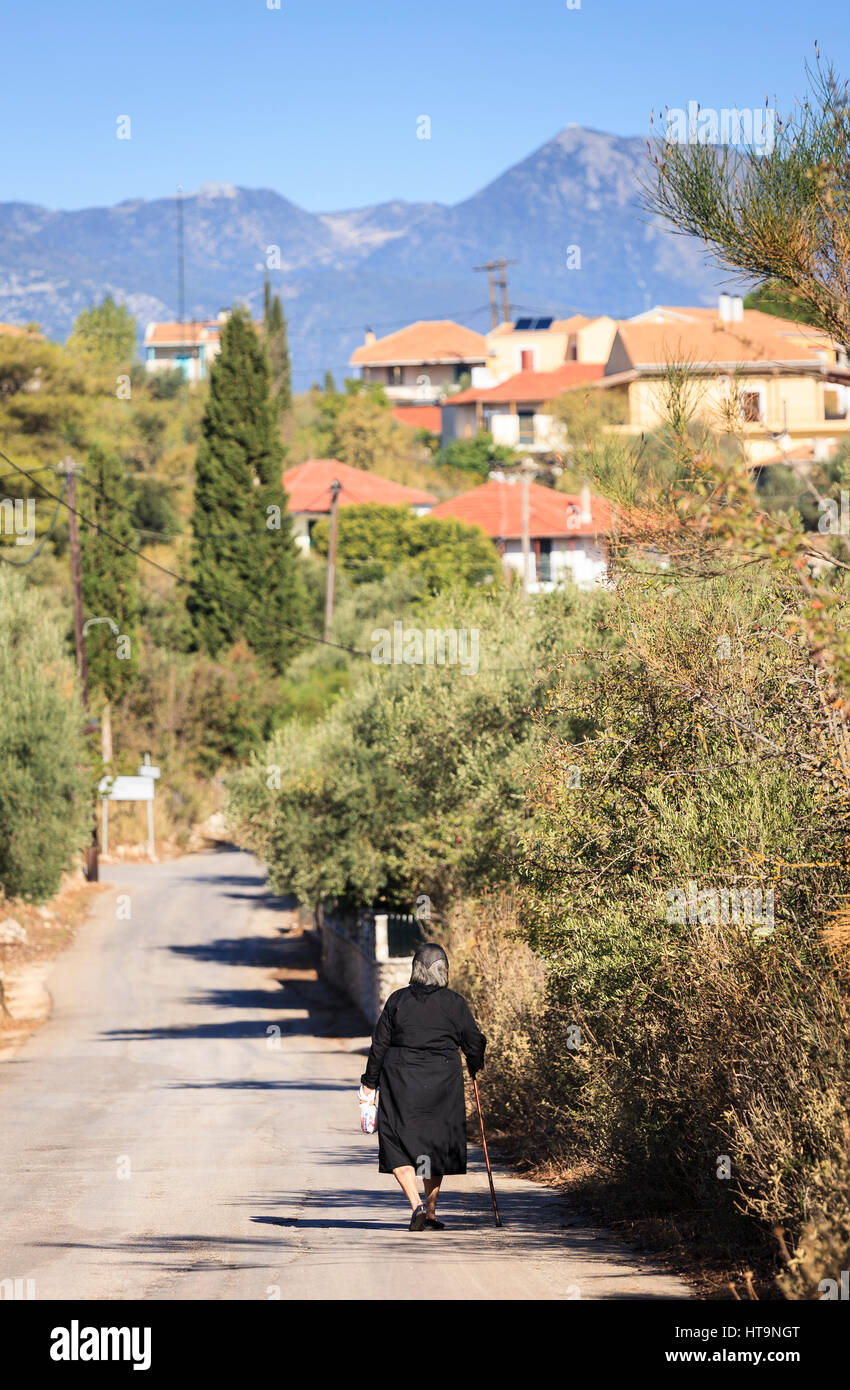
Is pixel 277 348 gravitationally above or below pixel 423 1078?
above

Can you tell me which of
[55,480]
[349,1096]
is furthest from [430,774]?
[55,480]

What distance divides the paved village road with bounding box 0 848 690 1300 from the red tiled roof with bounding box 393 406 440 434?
86.6 m

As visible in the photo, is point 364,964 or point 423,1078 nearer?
point 423,1078

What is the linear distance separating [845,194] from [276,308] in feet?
326

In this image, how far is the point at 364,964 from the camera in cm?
2753

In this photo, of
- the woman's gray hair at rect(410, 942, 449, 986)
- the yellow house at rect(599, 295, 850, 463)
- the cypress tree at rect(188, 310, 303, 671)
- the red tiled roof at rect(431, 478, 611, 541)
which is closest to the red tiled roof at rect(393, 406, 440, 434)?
the yellow house at rect(599, 295, 850, 463)

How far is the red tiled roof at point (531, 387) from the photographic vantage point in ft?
317

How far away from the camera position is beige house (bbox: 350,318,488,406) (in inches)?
4941

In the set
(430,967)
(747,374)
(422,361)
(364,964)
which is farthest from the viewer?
(422,361)

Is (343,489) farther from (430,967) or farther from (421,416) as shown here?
(430,967)

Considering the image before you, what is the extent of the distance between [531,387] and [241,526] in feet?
152

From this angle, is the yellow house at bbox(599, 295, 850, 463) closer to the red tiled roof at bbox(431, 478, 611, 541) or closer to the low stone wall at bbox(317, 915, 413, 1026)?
the red tiled roof at bbox(431, 478, 611, 541)

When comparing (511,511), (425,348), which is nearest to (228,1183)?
(511,511)

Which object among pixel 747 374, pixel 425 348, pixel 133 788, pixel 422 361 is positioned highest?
pixel 425 348
